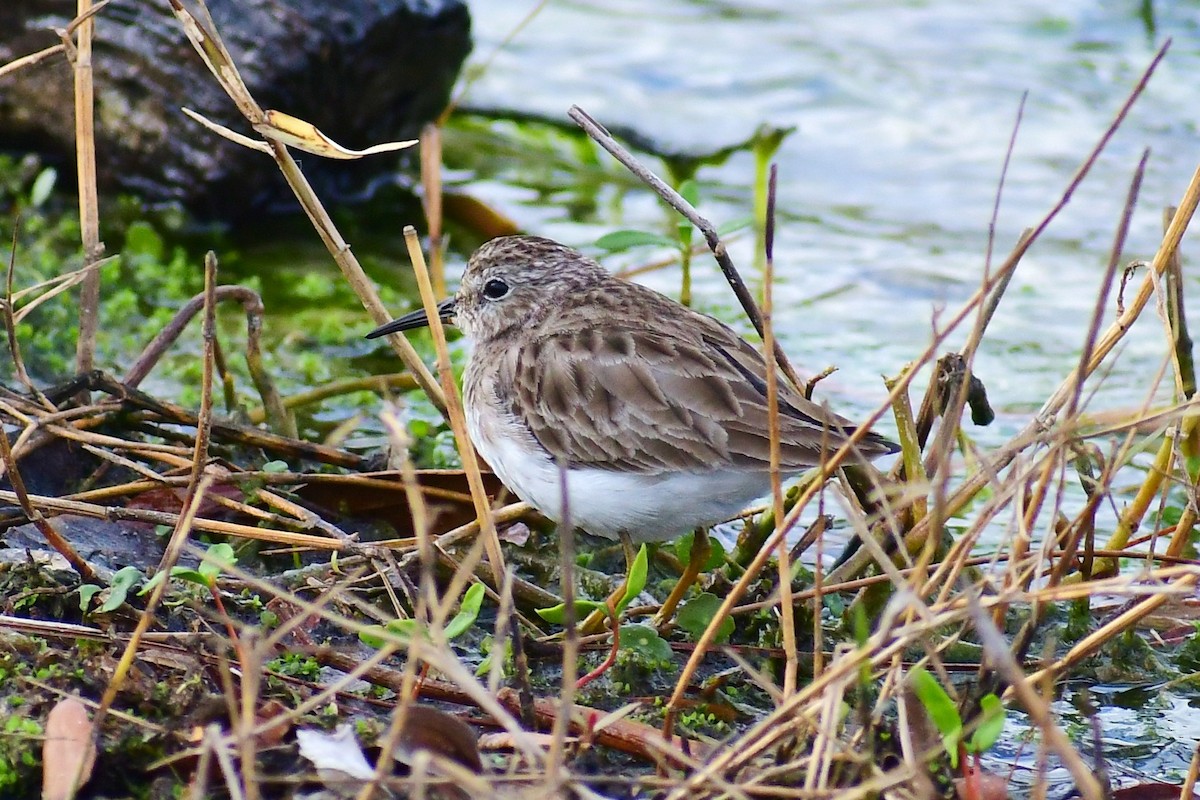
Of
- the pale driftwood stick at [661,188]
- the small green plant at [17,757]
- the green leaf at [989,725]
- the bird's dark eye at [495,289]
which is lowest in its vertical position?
the small green plant at [17,757]

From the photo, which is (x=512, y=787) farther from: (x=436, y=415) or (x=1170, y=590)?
(x=436, y=415)

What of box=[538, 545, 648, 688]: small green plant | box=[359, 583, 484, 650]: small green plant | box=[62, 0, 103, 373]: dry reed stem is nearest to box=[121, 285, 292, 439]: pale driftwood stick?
box=[62, 0, 103, 373]: dry reed stem

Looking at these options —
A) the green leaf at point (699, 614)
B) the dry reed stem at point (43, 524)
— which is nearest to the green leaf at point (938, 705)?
the green leaf at point (699, 614)

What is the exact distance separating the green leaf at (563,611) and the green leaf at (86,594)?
117 cm

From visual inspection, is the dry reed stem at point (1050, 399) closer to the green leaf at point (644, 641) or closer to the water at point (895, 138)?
the green leaf at point (644, 641)

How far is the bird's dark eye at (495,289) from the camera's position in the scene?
18.0ft

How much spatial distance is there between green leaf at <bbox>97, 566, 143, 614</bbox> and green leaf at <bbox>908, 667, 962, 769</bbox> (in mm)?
1949

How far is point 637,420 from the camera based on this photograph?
457 cm

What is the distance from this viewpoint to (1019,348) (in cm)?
764

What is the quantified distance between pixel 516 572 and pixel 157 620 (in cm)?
135

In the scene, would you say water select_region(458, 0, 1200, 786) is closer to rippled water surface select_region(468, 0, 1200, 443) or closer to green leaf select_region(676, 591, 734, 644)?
rippled water surface select_region(468, 0, 1200, 443)

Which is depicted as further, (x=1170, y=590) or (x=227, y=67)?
(x=227, y=67)

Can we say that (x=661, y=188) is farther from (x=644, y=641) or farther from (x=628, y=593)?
(x=644, y=641)

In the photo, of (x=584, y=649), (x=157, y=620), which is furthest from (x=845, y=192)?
(x=157, y=620)
